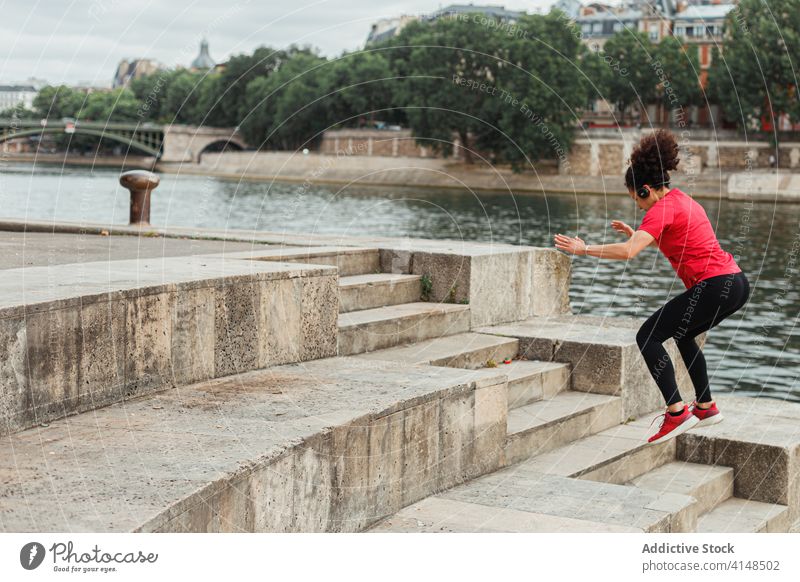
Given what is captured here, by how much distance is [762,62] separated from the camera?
67875 mm

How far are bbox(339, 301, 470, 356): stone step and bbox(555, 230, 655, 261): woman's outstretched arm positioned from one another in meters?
2.43

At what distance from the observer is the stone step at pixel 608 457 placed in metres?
7.25

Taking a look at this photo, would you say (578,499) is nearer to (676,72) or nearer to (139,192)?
(139,192)

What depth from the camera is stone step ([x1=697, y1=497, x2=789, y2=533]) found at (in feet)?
24.7

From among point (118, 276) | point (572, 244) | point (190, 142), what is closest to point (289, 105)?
point (190, 142)

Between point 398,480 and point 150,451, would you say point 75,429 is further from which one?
point 398,480

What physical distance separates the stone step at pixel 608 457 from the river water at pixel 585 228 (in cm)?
332

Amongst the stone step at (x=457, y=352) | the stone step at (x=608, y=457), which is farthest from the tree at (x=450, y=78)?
the stone step at (x=608, y=457)

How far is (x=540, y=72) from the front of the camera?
2432 inches

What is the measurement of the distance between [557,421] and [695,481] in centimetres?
106

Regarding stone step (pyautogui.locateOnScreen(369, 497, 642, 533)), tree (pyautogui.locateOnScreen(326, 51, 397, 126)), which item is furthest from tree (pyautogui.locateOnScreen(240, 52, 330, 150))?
stone step (pyautogui.locateOnScreen(369, 497, 642, 533))

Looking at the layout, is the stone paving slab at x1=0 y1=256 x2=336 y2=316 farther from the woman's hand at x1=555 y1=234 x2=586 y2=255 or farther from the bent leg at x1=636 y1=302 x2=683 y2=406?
the bent leg at x1=636 y1=302 x2=683 y2=406

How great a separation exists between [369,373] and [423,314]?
1.90 m
